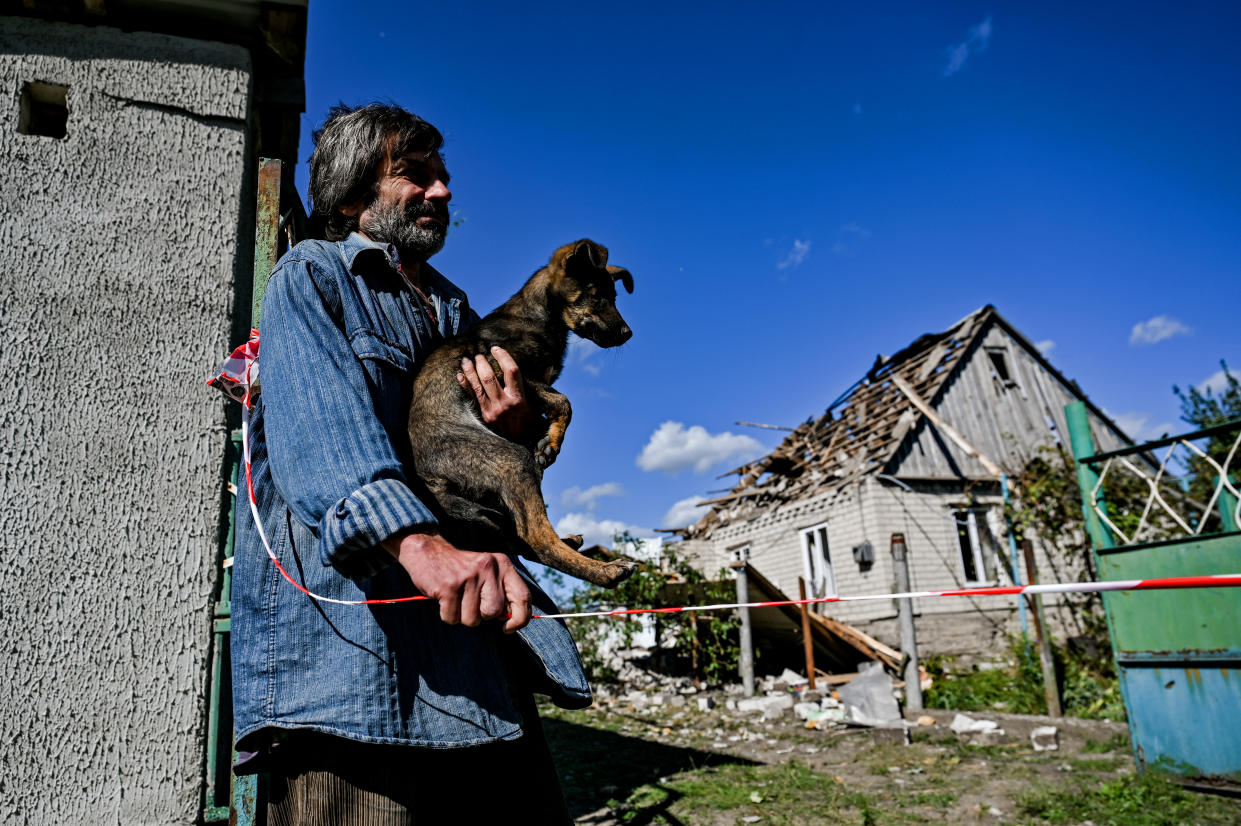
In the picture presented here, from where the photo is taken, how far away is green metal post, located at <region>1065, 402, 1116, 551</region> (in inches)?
262

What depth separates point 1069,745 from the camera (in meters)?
8.17

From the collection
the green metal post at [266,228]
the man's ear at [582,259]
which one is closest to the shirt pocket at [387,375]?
the man's ear at [582,259]

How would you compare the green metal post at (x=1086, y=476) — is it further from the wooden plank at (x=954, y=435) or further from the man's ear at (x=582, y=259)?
the wooden plank at (x=954, y=435)

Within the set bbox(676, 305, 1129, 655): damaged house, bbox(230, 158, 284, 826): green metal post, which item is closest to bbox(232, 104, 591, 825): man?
bbox(230, 158, 284, 826): green metal post

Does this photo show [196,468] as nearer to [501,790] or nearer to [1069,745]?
[501,790]

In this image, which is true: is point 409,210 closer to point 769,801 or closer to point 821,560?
point 769,801

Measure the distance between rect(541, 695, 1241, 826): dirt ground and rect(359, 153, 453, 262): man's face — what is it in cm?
505

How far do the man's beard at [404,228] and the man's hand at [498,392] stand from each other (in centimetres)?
38

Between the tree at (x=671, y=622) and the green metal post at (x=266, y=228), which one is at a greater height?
the green metal post at (x=266, y=228)

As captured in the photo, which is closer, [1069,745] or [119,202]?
[119,202]

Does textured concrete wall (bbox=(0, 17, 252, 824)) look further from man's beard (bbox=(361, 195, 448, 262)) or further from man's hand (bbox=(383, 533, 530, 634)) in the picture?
man's hand (bbox=(383, 533, 530, 634))

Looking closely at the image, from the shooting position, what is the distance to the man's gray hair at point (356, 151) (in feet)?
6.78

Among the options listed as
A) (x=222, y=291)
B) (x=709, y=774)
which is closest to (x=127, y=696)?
(x=222, y=291)

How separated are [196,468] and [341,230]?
1.57 m
